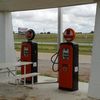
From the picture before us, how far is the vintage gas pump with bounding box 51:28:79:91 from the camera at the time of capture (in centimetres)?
806

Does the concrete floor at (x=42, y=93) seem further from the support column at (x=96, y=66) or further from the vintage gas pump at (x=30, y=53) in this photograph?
the vintage gas pump at (x=30, y=53)

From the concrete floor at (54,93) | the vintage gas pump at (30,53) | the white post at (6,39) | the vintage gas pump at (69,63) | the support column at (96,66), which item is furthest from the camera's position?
the white post at (6,39)

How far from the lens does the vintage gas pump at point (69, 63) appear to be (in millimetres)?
8062

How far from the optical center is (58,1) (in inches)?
297

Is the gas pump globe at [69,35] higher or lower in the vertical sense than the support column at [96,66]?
higher

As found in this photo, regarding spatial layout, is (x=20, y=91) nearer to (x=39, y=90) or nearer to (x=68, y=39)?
(x=39, y=90)

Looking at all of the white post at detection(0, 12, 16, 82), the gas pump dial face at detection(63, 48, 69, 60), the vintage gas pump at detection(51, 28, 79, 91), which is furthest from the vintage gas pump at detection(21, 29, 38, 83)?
the gas pump dial face at detection(63, 48, 69, 60)

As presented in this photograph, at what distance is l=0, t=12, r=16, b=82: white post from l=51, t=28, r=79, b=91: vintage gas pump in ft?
8.45

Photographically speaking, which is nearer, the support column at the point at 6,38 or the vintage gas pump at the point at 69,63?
the vintage gas pump at the point at 69,63

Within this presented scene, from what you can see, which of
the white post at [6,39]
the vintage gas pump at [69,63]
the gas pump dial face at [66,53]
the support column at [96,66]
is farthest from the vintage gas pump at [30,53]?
the support column at [96,66]

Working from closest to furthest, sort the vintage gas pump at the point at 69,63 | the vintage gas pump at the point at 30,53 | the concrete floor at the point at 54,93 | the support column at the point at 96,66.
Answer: the support column at the point at 96,66, the concrete floor at the point at 54,93, the vintage gas pump at the point at 69,63, the vintage gas pump at the point at 30,53

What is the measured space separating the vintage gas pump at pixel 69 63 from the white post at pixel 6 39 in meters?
2.57

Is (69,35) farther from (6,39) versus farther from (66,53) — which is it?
(6,39)

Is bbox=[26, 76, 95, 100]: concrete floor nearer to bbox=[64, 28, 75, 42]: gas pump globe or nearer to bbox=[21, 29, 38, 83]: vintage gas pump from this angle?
bbox=[21, 29, 38, 83]: vintage gas pump
